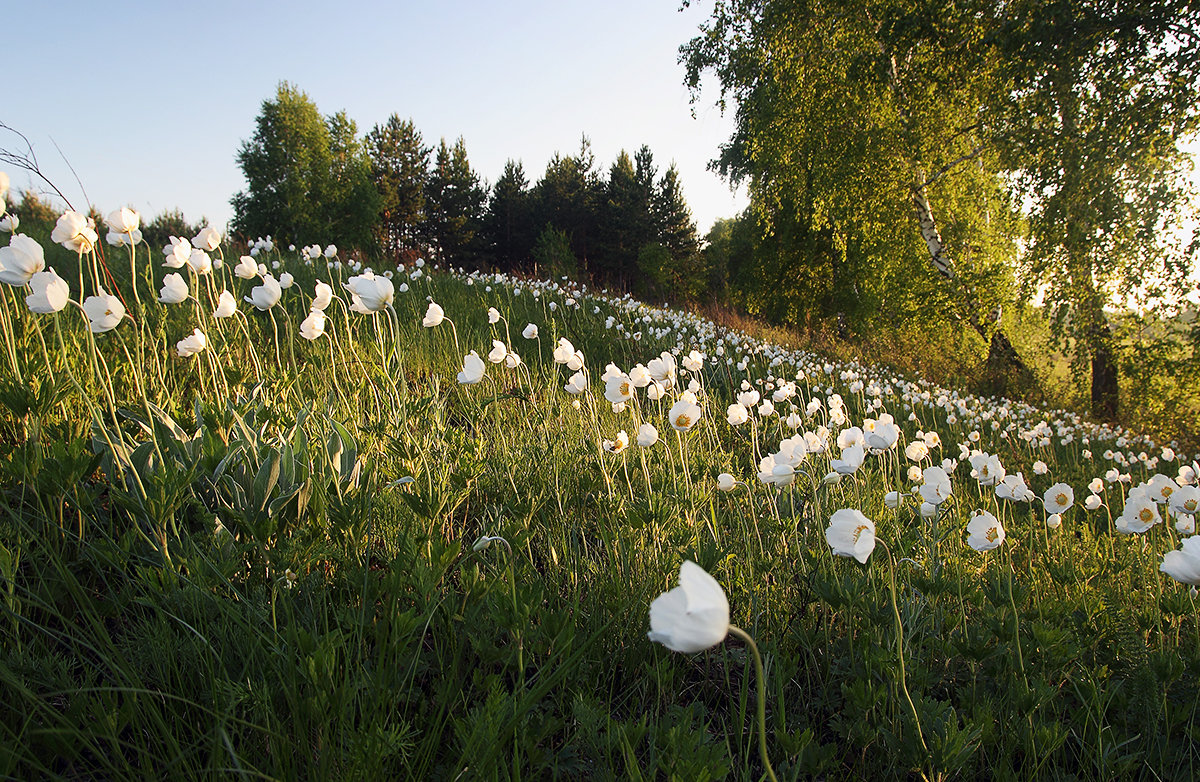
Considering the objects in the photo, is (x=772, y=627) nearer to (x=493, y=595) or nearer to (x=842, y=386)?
(x=493, y=595)

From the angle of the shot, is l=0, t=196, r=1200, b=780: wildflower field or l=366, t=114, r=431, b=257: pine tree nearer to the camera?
l=0, t=196, r=1200, b=780: wildflower field

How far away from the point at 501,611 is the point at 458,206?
4725 cm

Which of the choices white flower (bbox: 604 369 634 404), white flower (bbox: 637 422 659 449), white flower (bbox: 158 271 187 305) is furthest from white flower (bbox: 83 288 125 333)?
white flower (bbox: 637 422 659 449)

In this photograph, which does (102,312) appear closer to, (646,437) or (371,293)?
(371,293)

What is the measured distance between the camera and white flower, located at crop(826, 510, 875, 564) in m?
1.36

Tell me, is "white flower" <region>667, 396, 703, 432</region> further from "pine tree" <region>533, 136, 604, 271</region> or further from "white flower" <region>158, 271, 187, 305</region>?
"pine tree" <region>533, 136, 604, 271</region>

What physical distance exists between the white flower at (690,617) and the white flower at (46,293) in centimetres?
203

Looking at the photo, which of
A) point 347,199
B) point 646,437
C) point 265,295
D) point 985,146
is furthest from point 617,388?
point 347,199

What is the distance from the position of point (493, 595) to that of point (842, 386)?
681cm

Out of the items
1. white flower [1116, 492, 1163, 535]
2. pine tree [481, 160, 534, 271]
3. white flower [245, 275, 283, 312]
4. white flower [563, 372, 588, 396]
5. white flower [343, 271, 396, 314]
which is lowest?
white flower [1116, 492, 1163, 535]

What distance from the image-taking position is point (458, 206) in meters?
44.9

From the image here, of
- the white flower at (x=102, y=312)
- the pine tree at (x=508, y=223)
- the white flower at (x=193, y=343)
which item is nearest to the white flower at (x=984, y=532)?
the white flower at (x=193, y=343)

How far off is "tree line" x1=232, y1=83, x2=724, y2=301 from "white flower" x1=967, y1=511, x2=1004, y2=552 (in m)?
22.7

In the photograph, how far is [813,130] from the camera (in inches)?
461
